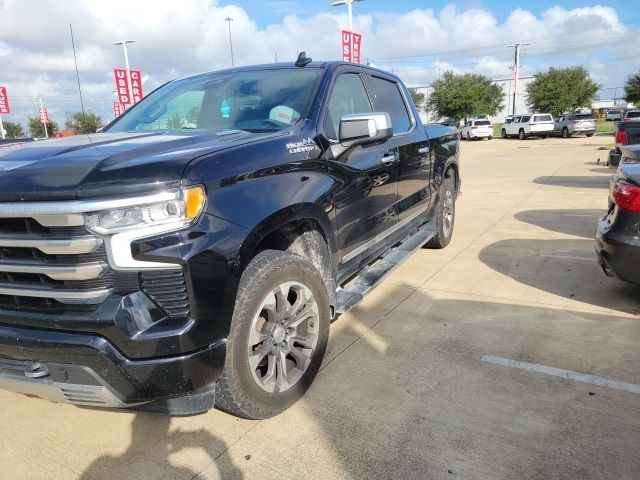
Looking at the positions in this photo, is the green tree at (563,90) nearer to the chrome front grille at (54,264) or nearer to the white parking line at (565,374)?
the white parking line at (565,374)

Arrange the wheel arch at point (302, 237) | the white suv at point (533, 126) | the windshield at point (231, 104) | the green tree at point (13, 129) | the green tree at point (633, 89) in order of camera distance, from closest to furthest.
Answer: the wheel arch at point (302, 237) → the windshield at point (231, 104) → the white suv at point (533, 126) → the green tree at point (633, 89) → the green tree at point (13, 129)

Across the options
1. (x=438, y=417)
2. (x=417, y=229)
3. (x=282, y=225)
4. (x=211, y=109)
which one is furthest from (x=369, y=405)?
(x=417, y=229)

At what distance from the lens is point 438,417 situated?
2.77 metres

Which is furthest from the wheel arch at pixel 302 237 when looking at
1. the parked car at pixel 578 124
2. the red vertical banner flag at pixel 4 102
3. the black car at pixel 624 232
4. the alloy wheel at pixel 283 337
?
the red vertical banner flag at pixel 4 102

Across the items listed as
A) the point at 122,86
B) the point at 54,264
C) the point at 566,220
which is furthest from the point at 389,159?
the point at 122,86

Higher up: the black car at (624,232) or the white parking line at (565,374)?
the black car at (624,232)

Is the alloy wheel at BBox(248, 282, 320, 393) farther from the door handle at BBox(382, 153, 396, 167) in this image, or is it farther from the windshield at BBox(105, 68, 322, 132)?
the door handle at BBox(382, 153, 396, 167)

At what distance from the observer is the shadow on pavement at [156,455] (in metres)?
2.44

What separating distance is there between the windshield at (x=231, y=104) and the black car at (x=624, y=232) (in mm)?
2453

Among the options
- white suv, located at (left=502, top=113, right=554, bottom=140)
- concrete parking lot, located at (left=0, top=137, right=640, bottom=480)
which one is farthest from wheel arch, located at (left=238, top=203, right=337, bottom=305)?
white suv, located at (left=502, top=113, right=554, bottom=140)

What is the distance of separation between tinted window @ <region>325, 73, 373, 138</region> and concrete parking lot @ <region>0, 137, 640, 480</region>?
1.59 metres

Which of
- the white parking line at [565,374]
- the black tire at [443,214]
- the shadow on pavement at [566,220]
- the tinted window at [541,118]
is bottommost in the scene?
the shadow on pavement at [566,220]

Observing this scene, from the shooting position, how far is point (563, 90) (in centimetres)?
4884

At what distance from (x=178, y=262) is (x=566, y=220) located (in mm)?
7144
